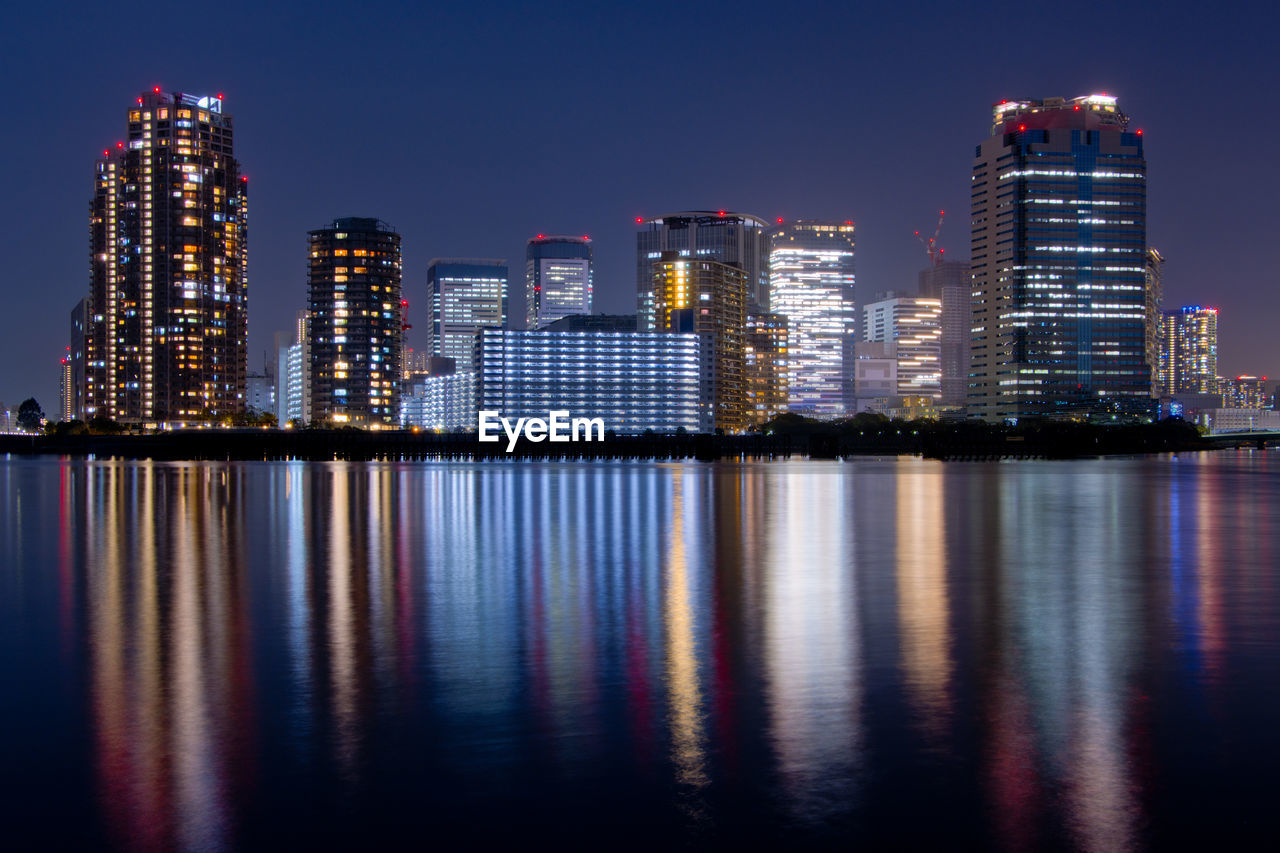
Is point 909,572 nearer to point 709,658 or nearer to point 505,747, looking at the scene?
point 709,658

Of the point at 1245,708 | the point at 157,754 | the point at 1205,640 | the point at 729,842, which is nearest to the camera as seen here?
the point at 729,842

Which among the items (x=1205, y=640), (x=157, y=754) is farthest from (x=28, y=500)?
(x=1205, y=640)

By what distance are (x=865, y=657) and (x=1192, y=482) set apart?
282 feet

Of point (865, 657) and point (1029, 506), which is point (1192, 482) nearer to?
point (1029, 506)

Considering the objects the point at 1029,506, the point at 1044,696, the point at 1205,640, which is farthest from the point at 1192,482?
the point at 1044,696

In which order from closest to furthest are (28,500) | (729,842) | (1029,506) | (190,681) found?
(729,842) < (190,681) < (1029,506) < (28,500)

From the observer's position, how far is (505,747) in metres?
11.6

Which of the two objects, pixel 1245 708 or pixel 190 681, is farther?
pixel 190 681

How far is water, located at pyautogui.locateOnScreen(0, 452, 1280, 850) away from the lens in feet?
31.9

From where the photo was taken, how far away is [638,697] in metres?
13.8

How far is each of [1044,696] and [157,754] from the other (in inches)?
419

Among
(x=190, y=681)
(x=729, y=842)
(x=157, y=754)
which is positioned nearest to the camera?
(x=729, y=842)

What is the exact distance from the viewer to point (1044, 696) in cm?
1395

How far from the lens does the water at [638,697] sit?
972cm
